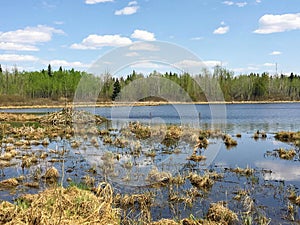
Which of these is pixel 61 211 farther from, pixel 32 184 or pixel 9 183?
pixel 9 183

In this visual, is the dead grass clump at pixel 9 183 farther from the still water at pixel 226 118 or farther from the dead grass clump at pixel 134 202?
the still water at pixel 226 118

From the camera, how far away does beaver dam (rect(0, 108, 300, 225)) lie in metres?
7.10

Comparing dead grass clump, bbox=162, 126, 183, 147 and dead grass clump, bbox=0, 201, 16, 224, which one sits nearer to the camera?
dead grass clump, bbox=0, 201, 16, 224

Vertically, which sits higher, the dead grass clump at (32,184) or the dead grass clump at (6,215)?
the dead grass clump at (6,215)

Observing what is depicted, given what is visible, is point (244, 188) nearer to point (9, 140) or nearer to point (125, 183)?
point (125, 183)

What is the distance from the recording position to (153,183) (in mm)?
12867

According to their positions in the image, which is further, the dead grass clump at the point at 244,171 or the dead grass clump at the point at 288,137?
the dead grass clump at the point at 288,137

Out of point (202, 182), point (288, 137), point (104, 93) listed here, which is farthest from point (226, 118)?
point (104, 93)

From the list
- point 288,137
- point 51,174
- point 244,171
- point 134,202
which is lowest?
point 134,202

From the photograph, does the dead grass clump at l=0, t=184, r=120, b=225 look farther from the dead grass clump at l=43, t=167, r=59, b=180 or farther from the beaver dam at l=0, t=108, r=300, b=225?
the dead grass clump at l=43, t=167, r=59, b=180

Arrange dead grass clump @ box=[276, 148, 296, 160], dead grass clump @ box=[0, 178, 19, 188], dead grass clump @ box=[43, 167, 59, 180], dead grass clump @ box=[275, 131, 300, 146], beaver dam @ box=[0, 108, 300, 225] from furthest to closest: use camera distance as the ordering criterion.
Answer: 1. dead grass clump @ box=[275, 131, 300, 146]
2. dead grass clump @ box=[276, 148, 296, 160]
3. dead grass clump @ box=[43, 167, 59, 180]
4. dead grass clump @ box=[0, 178, 19, 188]
5. beaver dam @ box=[0, 108, 300, 225]

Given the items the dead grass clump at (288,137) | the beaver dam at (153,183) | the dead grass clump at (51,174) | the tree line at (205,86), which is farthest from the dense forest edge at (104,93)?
the dead grass clump at (51,174)

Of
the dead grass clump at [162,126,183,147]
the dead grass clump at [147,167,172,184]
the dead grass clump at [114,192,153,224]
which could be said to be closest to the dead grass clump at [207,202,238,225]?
the dead grass clump at [114,192,153,224]

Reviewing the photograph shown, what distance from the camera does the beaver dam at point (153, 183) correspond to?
280 inches
